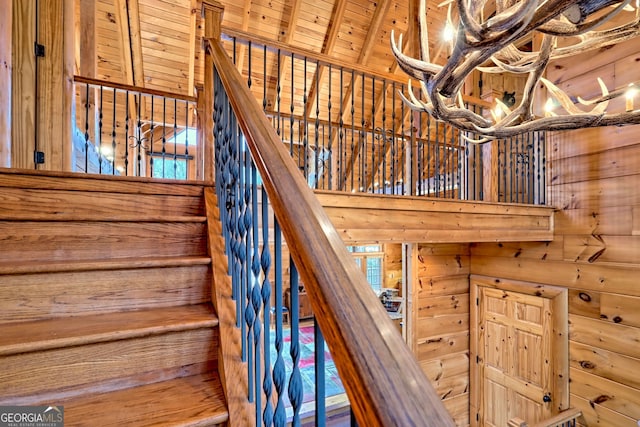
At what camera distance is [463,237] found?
2590 millimetres

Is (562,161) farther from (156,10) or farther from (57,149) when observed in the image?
(156,10)

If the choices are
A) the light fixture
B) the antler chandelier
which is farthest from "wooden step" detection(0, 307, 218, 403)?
the light fixture

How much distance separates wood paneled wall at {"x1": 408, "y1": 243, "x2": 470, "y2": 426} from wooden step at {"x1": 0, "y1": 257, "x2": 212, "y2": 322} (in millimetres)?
2887

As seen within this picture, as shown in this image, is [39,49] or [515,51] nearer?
[515,51]

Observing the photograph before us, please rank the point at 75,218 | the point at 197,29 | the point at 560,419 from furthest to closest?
1. the point at 197,29
2. the point at 560,419
3. the point at 75,218

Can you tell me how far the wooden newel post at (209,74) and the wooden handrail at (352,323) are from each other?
1.31 meters

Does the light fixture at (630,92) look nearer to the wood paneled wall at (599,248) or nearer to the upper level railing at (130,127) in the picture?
Result: the wood paneled wall at (599,248)

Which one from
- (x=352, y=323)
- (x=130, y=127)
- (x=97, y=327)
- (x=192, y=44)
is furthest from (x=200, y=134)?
(x=130, y=127)

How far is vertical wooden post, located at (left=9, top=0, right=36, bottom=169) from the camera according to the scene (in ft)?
6.64

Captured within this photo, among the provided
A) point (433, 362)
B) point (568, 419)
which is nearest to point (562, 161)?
point (568, 419)

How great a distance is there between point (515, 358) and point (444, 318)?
757 mm

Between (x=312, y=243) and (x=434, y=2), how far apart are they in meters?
6.75

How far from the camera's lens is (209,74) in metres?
1.88

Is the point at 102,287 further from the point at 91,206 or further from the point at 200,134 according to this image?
the point at 200,134
